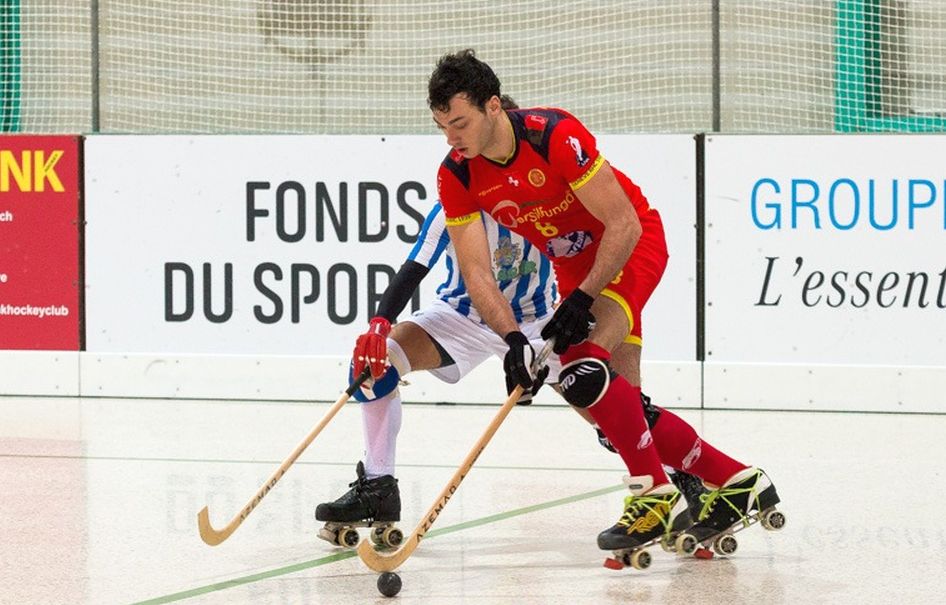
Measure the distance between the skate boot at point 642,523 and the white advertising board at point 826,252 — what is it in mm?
3592

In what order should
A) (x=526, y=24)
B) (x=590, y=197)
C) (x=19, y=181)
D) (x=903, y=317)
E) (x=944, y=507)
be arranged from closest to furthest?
(x=590, y=197), (x=944, y=507), (x=903, y=317), (x=19, y=181), (x=526, y=24)

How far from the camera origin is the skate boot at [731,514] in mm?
4816

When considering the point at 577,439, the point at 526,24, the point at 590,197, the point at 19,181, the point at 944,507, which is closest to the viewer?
the point at 590,197

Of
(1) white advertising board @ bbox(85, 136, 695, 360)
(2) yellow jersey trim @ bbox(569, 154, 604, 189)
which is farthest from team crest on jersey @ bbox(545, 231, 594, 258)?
(1) white advertising board @ bbox(85, 136, 695, 360)

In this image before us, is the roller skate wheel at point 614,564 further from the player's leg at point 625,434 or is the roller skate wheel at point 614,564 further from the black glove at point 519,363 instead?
the black glove at point 519,363

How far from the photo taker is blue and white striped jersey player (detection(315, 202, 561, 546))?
5000 millimetres

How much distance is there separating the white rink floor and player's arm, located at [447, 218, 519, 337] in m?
0.71

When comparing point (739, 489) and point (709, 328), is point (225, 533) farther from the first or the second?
point (709, 328)

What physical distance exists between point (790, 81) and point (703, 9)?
0.63 meters

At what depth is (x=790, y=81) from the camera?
9.18 m

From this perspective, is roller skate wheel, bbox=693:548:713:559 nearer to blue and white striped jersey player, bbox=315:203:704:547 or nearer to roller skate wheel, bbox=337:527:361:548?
blue and white striped jersey player, bbox=315:203:704:547

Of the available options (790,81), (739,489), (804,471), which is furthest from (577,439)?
(790,81)

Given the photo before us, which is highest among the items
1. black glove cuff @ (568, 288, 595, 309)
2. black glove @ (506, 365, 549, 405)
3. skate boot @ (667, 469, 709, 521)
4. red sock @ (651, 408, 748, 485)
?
black glove cuff @ (568, 288, 595, 309)

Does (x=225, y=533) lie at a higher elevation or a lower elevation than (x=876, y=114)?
lower
